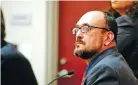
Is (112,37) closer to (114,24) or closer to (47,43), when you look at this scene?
(114,24)

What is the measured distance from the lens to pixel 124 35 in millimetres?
1657

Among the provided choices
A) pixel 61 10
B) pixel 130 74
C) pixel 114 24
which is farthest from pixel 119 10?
pixel 61 10

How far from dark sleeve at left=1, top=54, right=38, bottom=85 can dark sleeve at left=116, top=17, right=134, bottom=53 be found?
20.8 inches

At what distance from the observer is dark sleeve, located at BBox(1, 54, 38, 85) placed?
1.56 meters

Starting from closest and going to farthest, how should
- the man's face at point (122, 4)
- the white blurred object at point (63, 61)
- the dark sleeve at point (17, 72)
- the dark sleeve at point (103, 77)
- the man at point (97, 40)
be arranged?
the dark sleeve at point (103, 77) → the man at point (97, 40) → the dark sleeve at point (17, 72) → the man's face at point (122, 4) → the white blurred object at point (63, 61)

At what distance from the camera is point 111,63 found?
1239 mm

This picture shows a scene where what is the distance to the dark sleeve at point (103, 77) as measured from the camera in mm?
1164

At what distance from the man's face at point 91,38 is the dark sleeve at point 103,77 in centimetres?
20

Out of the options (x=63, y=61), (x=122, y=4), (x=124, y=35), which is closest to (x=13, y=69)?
(x=124, y=35)

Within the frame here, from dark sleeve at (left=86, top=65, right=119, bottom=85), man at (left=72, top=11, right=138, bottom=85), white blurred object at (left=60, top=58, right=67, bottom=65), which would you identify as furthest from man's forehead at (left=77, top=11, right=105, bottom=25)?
white blurred object at (left=60, top=58, right=67, bottom=65)

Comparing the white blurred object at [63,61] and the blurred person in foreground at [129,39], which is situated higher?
the blurred person in foreground at [129,39]

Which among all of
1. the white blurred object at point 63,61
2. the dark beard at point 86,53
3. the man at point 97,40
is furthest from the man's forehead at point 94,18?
the white blurred object at point 63,61

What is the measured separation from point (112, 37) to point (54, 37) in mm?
1453

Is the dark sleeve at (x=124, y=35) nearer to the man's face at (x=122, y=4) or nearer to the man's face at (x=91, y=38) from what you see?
the man's face at (x=122, y=4)
